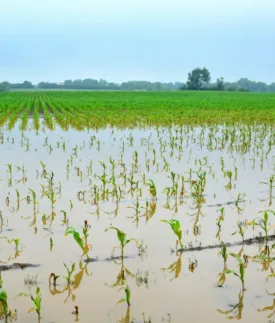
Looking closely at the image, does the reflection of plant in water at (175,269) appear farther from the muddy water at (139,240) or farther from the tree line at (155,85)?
the tree line at (155,85)

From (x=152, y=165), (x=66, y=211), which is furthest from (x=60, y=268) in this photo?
(x=152, y=165)

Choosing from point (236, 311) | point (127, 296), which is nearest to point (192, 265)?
point (236, 311)

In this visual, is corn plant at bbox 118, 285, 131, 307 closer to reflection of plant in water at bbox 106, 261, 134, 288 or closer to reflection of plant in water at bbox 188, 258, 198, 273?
reflection of plant in water at bbox 106, 261, 134, 288

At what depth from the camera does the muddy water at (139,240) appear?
11.7 feet

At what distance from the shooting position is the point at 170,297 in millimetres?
3703

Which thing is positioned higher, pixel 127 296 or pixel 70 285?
pixel 127 296

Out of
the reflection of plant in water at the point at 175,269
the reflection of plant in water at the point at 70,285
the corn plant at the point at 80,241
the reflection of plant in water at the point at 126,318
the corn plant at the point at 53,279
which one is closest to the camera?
the reflection of plant in water at the point at 126,318

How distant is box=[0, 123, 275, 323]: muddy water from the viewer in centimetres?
356

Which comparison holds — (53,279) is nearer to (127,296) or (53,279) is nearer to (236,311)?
(127,296)

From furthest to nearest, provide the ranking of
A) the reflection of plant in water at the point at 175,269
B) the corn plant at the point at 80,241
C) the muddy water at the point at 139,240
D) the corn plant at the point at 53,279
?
the corn plant at the point at 80,241, the reflection of plant in water at the point at 175,269, the corn plant at the point at 53,279, the muddy water at the point at 139,240

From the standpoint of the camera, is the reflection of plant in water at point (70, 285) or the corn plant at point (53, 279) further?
the corn plant at point (53, 279)

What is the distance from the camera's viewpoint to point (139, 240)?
4977 mm

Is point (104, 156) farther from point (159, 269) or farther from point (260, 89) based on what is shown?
point (260, 89)

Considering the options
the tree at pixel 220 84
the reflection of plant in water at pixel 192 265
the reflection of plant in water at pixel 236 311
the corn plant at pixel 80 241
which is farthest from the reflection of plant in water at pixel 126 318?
the tree at pixel 220 84
